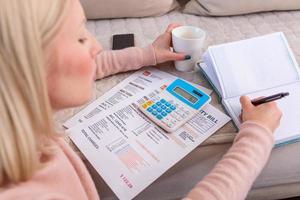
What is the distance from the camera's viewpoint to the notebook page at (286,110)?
2.44ft

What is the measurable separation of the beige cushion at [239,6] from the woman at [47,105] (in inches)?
24.7

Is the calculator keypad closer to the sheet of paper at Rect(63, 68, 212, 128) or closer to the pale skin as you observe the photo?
the sheet of paper at Rect(63, 68, 212, 128)

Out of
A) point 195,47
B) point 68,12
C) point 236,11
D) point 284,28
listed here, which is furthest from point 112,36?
point 68,12

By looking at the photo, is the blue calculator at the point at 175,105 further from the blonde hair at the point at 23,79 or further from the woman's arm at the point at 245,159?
the blonde hair at the point at 23,79

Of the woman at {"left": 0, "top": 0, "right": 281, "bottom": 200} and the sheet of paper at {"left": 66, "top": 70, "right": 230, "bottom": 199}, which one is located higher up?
the woman at {"left": 0, "top": 0, "right": 281, "bottom": 200}

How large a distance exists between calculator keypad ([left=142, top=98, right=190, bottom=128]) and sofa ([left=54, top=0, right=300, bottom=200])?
0.08 metres

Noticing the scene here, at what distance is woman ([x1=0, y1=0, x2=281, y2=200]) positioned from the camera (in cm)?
44

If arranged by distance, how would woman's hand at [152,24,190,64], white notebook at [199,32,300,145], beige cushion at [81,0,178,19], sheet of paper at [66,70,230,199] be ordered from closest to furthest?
sheet of paper at [66,70,230,199] < white notebook at [199,32,300,145] < woman's hand at [152,24,190,64] < beige cushion at [81,0,178,19]

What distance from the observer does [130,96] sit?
86 cm

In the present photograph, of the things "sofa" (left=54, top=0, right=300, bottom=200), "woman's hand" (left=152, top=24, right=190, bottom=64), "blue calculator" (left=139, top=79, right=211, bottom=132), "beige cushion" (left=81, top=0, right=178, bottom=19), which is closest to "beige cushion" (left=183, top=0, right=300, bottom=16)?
"sofa" (left=54, top=0, right=300, bottom=200)

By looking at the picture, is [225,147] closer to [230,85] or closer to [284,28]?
[230,85]

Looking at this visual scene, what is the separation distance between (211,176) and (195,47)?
0.36 metres

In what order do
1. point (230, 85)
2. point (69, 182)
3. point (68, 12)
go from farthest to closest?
point (230, 85) → point (69, 182) → point (68, 12)

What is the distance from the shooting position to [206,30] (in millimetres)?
1165
